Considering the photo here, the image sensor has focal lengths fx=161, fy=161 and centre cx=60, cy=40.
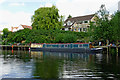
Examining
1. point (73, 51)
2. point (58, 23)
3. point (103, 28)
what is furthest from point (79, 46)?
point (58, 23)

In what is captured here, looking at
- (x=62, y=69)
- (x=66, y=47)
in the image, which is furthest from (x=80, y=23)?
(x=62, y=69)

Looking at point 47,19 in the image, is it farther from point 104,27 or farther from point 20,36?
point 104,27

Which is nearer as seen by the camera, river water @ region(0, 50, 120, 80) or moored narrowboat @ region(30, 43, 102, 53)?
river water @ region(0, 50, 120, 80)

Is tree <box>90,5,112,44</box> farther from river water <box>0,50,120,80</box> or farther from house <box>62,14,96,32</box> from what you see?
house <box>62,14,96,32</box>

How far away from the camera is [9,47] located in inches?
2960

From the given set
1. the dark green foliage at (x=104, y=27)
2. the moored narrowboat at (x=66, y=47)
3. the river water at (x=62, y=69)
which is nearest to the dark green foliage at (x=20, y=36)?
the moored narrowboat at (x=66, y=47)

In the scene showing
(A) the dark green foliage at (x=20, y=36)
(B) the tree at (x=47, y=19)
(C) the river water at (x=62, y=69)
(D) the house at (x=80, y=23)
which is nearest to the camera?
(C) the river water at (x=62, y=69)

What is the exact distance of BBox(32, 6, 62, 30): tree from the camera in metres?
73.0

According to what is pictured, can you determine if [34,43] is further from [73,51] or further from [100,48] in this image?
[100,48]

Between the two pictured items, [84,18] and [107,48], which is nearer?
[107,48]

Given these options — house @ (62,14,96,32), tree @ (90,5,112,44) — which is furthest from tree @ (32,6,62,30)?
tree @ (90,5,112,44)

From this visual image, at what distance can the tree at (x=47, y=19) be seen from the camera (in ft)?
240

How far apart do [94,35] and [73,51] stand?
7894 mm

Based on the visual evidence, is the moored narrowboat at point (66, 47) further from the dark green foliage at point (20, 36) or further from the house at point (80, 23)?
the house at point (80, 23)
